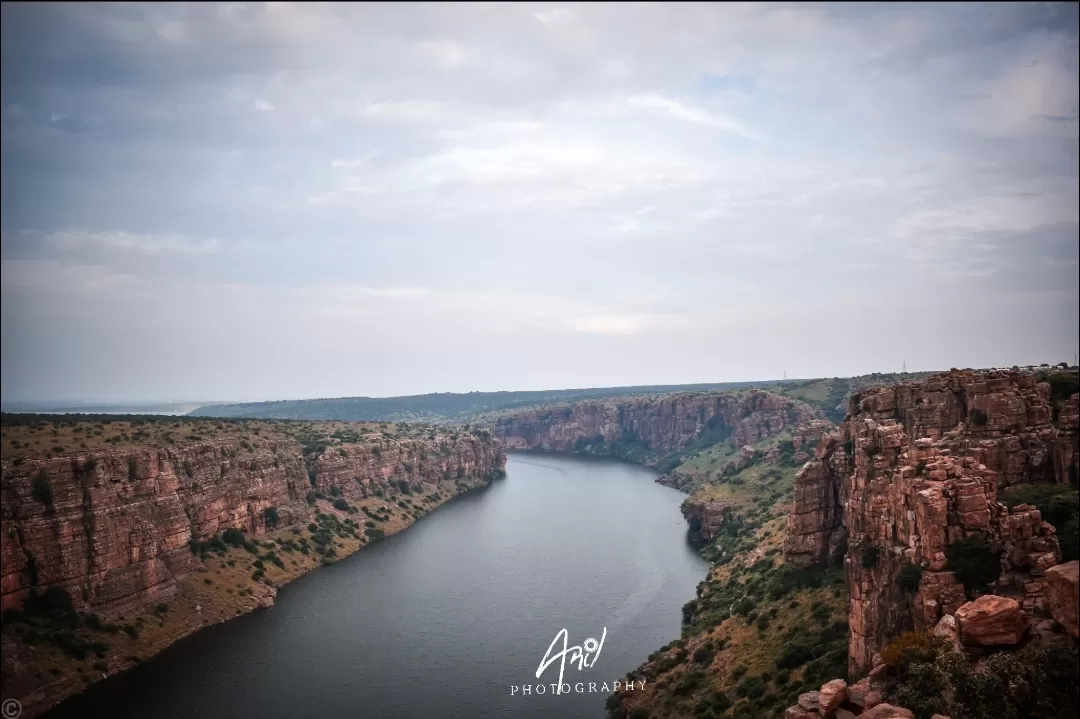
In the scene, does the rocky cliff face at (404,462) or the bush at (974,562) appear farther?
the rocky cliff face at (404,462)

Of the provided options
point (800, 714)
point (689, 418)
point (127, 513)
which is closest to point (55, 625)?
point (127, 513)

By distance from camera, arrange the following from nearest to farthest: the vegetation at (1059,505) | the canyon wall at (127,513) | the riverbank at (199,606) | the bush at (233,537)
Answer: the vegetation at (1059,505), the riverbank at (199,606), the canyon wall at (127,513), the bush at (233,537)

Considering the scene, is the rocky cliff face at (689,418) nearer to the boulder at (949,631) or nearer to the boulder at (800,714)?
the boulder at (949,631)

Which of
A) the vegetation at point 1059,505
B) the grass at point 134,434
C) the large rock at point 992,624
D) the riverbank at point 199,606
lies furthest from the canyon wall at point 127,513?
the vegetation at point 1059,505

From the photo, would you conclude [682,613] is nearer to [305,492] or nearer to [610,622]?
[610,622]

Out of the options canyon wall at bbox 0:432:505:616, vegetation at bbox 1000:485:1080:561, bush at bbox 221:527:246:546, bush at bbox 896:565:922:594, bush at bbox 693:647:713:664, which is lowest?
bush at bbox 693:647:713:664

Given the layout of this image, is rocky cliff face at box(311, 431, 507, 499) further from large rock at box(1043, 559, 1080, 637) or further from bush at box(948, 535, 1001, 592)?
large rock at box(1043, 559, 1080, 637)

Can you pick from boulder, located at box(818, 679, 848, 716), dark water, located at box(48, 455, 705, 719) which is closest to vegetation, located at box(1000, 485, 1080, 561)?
boulder, located at box(818, 679, 848, 716)

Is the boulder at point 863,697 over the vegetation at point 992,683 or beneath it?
beneath
